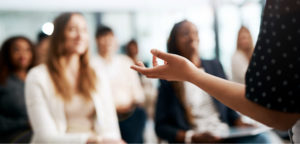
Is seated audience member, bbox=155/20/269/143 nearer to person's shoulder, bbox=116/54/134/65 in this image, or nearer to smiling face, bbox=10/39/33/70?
person's shoulder, bbox=116/54/134/65

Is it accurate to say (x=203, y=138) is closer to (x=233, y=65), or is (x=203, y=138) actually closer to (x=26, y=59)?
(x=233, y=65)

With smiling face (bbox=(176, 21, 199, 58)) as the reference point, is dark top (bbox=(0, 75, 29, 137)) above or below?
below

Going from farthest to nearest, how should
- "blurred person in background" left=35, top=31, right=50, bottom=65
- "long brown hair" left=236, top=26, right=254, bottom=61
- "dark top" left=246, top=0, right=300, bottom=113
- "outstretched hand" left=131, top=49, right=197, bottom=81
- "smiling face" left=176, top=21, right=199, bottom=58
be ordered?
1. "blurred person in background" left=35, top=31, right=50, bottom=65
2. "long brown hair" left=236, top=26, right=254, bottom=61
3. "smiling face" left=176, top=21, right=199, bottom=58
4. "outstretched hand" left=131, top=49, right=197, bottom=81
5. "dark top" left=246, top=0, right=300, bottom=113

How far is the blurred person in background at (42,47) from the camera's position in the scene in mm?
1205

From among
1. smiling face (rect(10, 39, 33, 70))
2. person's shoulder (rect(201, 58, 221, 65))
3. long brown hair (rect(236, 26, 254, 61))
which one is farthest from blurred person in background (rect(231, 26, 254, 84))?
smiling face (rect(10, 39, 33, 70))

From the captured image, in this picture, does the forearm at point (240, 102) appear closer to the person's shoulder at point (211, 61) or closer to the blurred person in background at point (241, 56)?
the person's shoulder at point (211, 61)

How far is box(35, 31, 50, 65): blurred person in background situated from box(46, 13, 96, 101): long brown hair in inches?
1.2

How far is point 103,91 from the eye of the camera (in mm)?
1275

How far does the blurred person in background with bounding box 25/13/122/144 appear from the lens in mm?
1135

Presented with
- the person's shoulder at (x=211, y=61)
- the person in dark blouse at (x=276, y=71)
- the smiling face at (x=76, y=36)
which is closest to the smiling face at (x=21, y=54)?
the smiling face at (x=76, y=36)

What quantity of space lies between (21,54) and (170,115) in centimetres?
75

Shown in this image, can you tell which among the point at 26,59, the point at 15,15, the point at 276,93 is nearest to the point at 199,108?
the point at 276,93

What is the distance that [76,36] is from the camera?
1167mm

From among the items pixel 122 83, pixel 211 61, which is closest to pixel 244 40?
pixel 211 61
